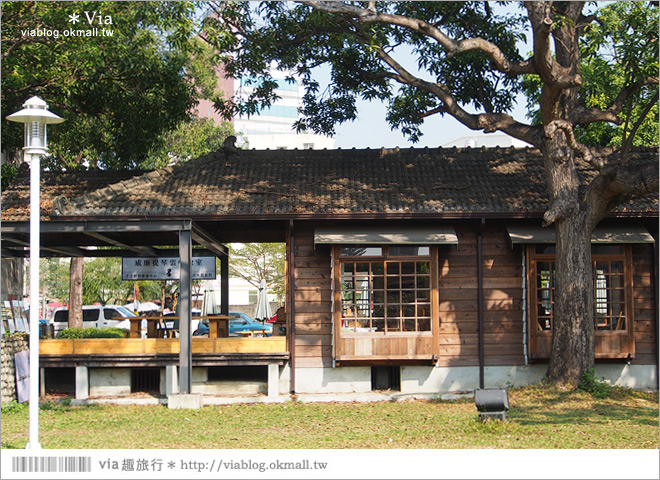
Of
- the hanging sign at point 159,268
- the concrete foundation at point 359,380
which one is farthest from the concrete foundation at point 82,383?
the hanging sign at point 159,268

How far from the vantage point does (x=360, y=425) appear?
11.5 meters

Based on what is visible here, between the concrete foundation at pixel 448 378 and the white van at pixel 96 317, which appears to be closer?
the concrete foundation at pixel 448 378

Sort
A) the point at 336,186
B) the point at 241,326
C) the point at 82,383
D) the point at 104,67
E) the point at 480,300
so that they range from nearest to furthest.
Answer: the point at 82,383
the point at 480,300
the point at 336,186
the point at 104,67
the point at 241,326

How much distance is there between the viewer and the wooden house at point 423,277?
14.2m

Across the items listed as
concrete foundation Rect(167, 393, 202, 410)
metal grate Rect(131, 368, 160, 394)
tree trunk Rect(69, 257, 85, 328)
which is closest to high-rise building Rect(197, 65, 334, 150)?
tree trunk Rect(69, 257, 85, 328)

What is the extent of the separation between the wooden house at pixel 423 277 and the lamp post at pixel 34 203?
17.4ft

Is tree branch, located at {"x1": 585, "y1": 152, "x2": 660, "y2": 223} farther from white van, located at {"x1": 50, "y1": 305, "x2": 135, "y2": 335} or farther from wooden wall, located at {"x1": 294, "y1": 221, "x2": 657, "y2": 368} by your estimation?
white van, located at {"x1": 50, "y1": 305, "x2": 135, "y2": 335}

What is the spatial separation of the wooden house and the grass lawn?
90cm

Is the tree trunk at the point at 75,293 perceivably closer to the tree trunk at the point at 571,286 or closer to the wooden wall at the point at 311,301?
the wooden wall at the point at 311,301

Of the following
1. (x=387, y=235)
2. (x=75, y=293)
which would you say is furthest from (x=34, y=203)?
(x=75, y=293)

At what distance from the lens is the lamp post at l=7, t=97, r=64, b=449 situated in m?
8.18

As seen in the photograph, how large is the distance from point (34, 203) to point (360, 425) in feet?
19.2

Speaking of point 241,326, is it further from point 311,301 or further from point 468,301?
point 468,301

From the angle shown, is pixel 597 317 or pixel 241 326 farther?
pixel 241 326
